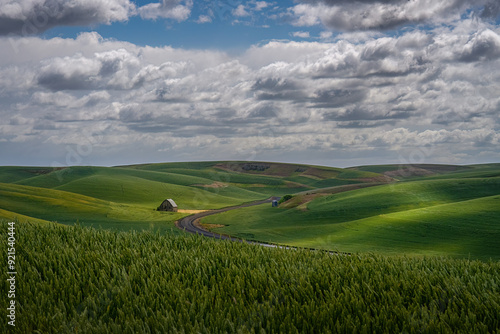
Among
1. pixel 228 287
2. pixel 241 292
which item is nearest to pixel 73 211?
pixel 228 287

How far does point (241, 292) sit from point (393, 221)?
5157 centimetres

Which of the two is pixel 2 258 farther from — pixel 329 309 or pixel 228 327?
pixel 329 309

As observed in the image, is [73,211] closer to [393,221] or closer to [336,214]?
[336,214]

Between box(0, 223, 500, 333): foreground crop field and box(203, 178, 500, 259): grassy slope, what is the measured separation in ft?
83.2

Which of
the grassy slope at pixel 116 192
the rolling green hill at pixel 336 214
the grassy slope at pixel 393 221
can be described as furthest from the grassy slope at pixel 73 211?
the grassy slope at pixel 393 221

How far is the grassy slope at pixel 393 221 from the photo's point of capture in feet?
147

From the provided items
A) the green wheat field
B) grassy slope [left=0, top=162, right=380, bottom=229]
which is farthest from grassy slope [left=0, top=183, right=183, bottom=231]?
the green wheat field

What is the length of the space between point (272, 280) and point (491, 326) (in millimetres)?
3150

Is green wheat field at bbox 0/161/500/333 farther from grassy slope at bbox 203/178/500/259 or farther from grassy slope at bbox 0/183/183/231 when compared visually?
grassy slope at bbox 0/183/183/231

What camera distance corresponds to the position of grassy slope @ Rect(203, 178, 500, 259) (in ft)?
147

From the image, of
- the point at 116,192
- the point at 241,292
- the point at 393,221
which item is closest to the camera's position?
the point at 241,292

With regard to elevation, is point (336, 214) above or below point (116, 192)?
below

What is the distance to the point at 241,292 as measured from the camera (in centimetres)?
688

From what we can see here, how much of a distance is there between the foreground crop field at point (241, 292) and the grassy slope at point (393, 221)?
83.2 ft
